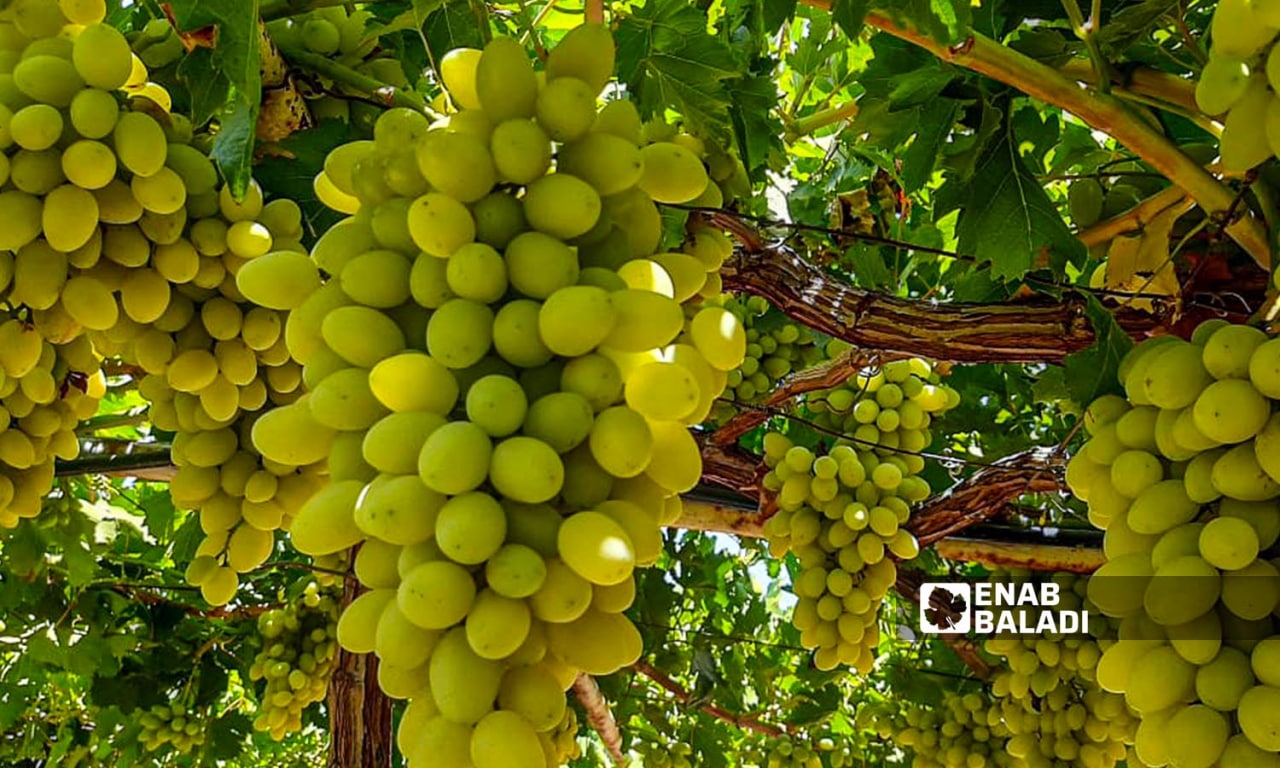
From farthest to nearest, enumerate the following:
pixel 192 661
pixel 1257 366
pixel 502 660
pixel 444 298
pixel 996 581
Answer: pixel 192 661 < pixel 996 581 < pixel 1257 366 < pixel 444 298 < pixel 502 660

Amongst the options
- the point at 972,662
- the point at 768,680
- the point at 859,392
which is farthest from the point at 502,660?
the point at 768,680

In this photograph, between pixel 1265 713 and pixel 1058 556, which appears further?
pixel 1058 556

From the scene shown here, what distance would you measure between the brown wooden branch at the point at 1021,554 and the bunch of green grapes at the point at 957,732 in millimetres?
538

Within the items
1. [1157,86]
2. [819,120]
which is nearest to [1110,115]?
[1157,86]

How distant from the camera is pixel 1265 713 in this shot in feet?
3.03

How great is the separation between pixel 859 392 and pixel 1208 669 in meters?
2.03

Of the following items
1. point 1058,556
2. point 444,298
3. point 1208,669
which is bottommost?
point 1058,556

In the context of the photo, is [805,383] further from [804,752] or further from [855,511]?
[804,752]

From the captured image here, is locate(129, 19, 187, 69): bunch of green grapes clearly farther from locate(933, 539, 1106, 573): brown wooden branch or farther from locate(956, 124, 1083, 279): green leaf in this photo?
locate(933, 539, 1106, 573): brown wooden branch

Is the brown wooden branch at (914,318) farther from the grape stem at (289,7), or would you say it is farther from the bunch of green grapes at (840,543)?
the grape stem at (289,7)

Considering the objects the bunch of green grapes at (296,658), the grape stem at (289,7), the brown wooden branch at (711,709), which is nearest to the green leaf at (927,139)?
the grape stem at (289,7)

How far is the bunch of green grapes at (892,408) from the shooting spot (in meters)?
2.89

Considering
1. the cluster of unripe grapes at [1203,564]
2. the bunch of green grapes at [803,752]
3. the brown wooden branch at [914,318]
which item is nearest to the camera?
the cluster of unripe grapes at [1203,564]

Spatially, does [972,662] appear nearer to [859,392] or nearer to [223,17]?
[859,392]
